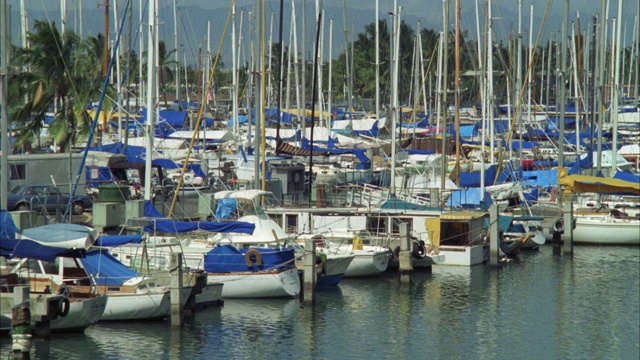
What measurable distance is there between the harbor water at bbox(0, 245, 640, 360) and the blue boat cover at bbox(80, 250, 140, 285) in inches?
52.1

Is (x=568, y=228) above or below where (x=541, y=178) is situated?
below

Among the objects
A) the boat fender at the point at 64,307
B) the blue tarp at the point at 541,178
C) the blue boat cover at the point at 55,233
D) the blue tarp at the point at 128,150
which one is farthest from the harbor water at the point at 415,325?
the blue tarp at the point at 128,150

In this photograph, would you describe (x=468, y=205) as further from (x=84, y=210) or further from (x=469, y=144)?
(x=469, y=144)

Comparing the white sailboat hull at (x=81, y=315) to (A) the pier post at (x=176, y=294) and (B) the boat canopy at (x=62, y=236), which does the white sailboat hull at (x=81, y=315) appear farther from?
(A) the pier post at (x=176, y=294)

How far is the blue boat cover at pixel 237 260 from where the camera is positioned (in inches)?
1422

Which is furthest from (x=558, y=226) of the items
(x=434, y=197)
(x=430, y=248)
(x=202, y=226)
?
(x=202, y=226)

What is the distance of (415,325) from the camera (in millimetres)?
35344

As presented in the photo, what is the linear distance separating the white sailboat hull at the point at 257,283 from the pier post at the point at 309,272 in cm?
57

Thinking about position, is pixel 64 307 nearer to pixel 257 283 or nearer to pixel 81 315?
pixel 81 315

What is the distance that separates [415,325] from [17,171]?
21.4 m

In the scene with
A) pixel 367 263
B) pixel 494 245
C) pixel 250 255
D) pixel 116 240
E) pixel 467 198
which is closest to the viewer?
pixel 116 240

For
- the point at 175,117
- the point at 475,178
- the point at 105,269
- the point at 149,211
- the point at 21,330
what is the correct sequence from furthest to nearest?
the point at 175,117
the point at 475,178
the point at 149,211
the point at 105,269
the point at 21,330

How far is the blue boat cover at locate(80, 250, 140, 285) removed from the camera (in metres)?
32.0

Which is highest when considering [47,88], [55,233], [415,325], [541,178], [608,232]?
[47,88]
